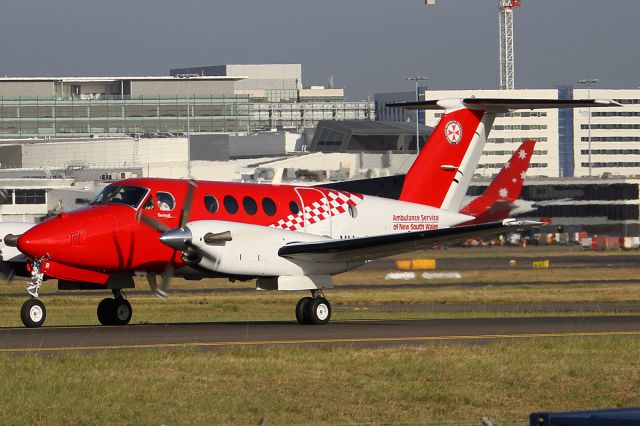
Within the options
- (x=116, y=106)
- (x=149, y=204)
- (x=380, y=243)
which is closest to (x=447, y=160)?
(x=380, y=243)

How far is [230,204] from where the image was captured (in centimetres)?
2925

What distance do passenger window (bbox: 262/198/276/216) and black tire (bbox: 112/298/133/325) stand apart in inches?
167

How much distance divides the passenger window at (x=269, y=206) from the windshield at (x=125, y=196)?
3136 millimetres

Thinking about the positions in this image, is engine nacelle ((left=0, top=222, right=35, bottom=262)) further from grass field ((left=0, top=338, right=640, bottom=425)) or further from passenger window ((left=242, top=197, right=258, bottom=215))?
grass field ((left=0, top=338, right=640, bottom=425))

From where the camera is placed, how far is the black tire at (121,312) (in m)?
29.9

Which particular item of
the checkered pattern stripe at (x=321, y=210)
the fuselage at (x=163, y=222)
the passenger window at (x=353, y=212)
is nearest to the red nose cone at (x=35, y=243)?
the fuselage at (x=163, y=222)

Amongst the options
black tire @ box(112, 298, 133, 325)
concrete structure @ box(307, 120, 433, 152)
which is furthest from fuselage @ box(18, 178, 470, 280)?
concrete structure @ box(307, 120, 433, 152)

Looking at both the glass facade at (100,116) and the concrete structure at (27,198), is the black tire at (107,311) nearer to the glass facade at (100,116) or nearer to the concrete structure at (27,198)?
the concrete structure at (27,198)

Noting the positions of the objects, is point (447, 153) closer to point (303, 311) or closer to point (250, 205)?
point (250, 205)

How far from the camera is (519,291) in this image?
5819 cm

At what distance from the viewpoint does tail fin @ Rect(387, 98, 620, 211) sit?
33938 millimetres

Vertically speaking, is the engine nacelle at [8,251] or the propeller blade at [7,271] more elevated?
the engine nacelle at [8,251]

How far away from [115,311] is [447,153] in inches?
420

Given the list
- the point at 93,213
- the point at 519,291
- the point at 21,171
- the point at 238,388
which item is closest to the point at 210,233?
the point at 93,213
